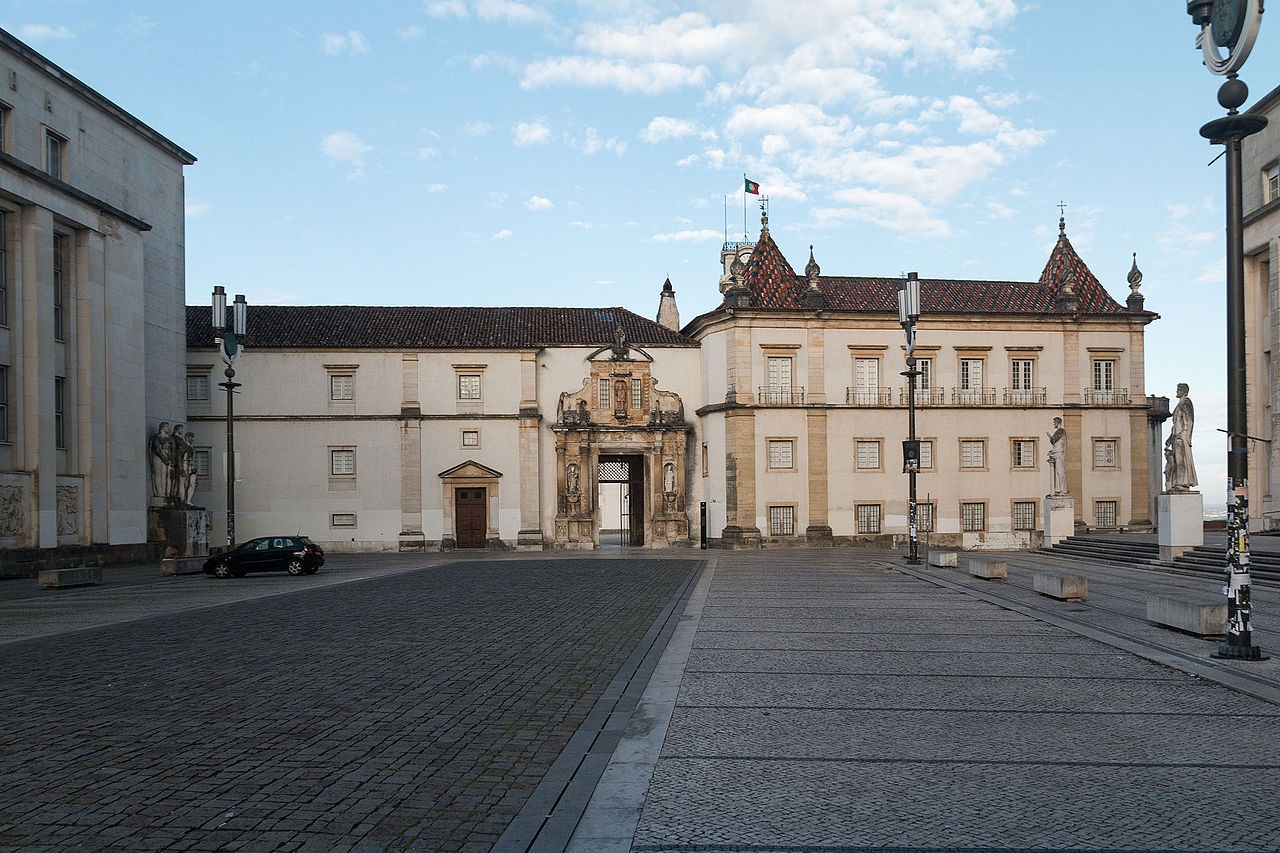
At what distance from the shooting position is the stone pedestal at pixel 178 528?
3616 cm

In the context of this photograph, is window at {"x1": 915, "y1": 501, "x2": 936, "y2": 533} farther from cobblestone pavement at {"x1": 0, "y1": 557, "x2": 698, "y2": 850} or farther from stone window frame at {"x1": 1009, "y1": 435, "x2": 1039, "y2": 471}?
cobblestone pavement at {"x1": 0, "y1": 557, "x2": 698, "y2": 850}

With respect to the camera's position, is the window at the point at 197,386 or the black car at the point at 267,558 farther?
the window at the point at 197,386

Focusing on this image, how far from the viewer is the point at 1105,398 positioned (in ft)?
150

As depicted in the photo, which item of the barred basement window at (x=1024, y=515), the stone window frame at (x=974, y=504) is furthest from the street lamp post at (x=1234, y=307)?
the barred basement window at (x=1024, y=515)

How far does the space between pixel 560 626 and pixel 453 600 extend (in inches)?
203

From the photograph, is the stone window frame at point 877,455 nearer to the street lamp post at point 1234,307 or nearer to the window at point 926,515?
the window at point 926,515

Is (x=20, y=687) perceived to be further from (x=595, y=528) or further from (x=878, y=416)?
(x=878, y=416)

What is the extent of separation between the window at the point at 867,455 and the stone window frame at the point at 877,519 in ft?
5.14

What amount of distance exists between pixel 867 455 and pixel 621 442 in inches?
427

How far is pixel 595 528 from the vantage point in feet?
145

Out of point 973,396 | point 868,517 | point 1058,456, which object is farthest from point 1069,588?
point 973,396

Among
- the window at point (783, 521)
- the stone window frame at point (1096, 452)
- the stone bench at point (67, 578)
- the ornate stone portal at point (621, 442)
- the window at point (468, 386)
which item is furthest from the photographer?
the stone window frame at point (1096, 452)

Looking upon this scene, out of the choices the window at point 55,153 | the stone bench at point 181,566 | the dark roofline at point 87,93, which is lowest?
the stone bench at point 181,566

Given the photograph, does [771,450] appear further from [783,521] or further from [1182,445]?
[1182,445]
